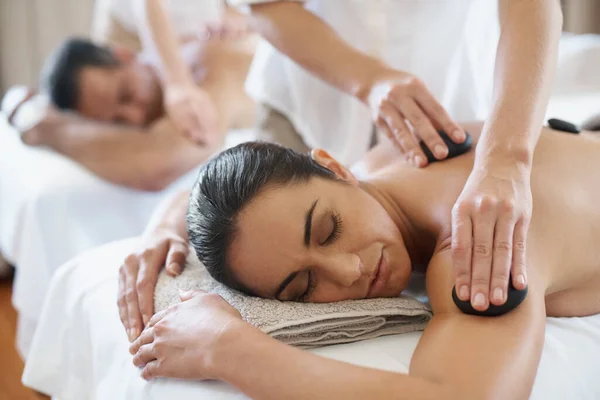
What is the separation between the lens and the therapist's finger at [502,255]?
2.93 ft

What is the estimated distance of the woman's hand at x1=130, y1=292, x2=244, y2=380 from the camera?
935mm

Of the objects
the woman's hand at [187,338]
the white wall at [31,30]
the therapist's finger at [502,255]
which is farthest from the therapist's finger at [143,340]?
the white wall at [31,30]

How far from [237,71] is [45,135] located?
2.50 ft

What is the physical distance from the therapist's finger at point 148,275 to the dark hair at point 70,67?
1.38 meters

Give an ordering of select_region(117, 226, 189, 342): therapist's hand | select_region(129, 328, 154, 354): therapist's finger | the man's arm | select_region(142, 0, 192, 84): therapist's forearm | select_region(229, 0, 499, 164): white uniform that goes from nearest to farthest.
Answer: select_region(129, 328, 154, 354): therapist's finger < select_region(117, 226, 189, 342): therapist's hand < select_region(229, 0, 499, 164): white uniform < the man's arm < select_region(142, 0, 192, 84): therapist's forearm

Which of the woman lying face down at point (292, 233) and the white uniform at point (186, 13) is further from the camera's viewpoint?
the white uniform at point (186, 13)

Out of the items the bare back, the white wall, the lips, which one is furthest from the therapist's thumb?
the white wall

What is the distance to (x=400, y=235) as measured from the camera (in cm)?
114

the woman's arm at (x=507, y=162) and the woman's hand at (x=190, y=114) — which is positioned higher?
the woman's arm at (x=507, y=162)

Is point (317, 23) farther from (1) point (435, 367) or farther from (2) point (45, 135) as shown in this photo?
(2) point (45, 135)

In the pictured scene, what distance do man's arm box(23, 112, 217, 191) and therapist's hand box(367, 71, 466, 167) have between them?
113cm

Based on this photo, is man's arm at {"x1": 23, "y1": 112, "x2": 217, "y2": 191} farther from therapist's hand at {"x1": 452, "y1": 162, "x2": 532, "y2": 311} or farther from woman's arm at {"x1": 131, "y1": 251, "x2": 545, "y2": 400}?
therapist's hand at {"x1": 452, "y1": 162, "x2": 532, "y2": 311}

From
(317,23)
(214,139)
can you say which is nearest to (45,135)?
(214,139)

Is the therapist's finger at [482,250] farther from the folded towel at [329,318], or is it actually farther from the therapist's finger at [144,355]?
the therapist's finger at [144,355]
